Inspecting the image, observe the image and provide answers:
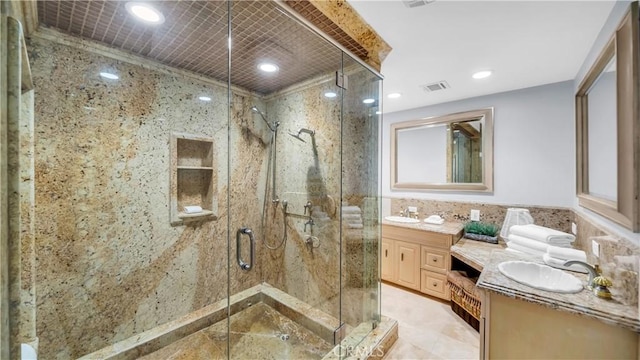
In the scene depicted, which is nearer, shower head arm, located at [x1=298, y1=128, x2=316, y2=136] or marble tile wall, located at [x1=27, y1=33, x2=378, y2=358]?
marble tile wall, located at [x1=27, y1=33, x2=378, y2=358]

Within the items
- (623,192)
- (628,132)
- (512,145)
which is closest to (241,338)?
(623,192)

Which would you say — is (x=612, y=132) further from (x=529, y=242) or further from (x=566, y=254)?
(x=529, y=242)

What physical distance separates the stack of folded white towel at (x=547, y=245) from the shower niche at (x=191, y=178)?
2639 millimetres

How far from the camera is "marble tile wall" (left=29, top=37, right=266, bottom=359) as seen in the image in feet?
4.76

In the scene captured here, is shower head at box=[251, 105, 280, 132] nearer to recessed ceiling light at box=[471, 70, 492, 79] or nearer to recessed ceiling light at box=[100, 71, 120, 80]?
recessed ceiling light at box=[100, 71, 120, 80]

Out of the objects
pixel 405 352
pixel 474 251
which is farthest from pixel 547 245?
pixel 405 352

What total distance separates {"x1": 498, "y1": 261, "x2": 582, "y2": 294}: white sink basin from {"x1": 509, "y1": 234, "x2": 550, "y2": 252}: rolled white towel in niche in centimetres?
27

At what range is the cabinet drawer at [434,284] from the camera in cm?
244

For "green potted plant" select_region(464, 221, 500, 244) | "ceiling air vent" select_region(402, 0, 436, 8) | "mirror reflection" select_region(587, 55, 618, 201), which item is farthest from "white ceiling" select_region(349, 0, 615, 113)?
"green potted plant" select_region(464, 221, 500, 244)

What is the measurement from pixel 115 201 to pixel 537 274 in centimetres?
297

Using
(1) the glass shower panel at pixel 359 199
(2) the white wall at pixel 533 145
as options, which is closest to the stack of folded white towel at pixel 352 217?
(1) the glass shower panel at pixel 359 199

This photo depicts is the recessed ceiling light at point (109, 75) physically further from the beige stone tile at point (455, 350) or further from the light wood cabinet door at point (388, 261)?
the beige stone tile at point (455, 350)

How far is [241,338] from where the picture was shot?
1.93m

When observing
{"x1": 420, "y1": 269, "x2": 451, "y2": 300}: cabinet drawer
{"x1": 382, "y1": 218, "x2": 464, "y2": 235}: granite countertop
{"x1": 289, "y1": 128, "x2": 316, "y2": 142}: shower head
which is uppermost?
{"x1": 289, "y1": 128, "x2": 316, "y2": 142}: shower head
